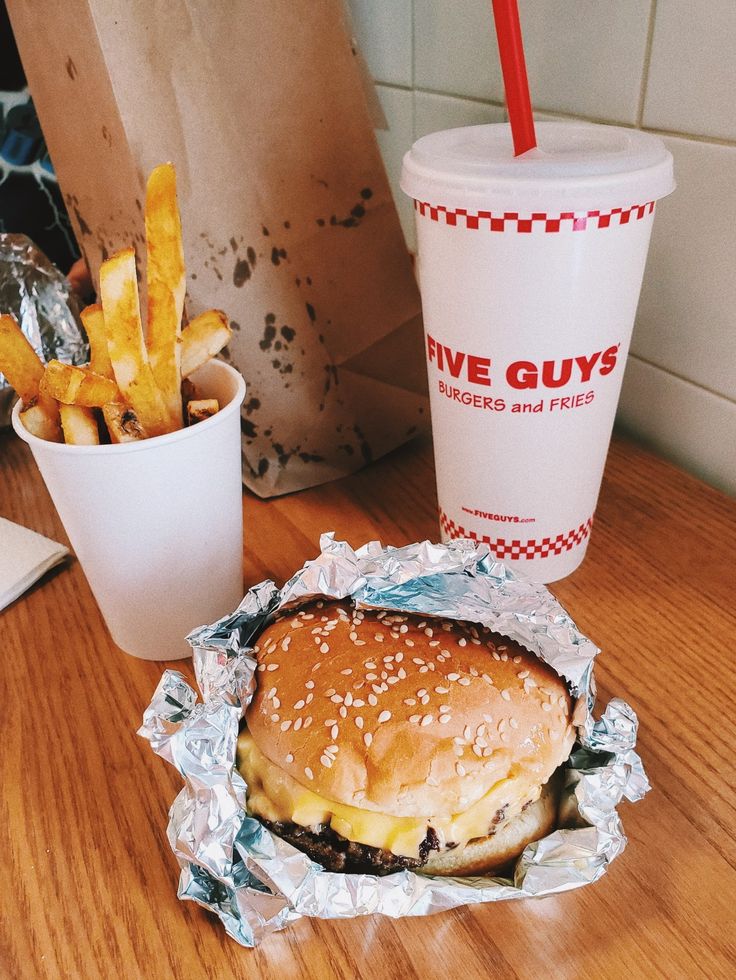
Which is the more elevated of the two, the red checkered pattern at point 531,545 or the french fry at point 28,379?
the french fry at point 28,379

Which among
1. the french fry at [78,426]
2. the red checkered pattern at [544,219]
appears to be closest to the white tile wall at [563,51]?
the red checkered pattern at [544,219]

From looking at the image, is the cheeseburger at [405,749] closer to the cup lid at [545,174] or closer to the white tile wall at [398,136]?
the cup lid at [545,174]

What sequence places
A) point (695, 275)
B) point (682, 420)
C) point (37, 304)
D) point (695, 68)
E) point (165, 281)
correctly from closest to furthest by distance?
1. point (165, 281)
2. point (695, 68)
3. point (695, 275)
4. point (682, 420)
5. point (37, 304)

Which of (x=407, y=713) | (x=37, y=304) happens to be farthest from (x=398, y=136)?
(x=407, y=713)

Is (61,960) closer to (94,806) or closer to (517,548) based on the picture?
(94,806)

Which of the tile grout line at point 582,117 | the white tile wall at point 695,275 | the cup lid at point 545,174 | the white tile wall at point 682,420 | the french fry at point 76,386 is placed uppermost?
the cup lid at point 545,174

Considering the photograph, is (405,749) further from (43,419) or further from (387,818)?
(43,419)

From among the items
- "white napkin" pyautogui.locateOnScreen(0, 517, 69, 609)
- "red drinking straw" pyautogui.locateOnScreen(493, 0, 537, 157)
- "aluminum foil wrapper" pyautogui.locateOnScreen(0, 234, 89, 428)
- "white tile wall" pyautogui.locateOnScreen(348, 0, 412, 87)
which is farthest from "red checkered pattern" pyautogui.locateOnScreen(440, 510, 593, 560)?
"white tile wall" pyautogui.locateOnScreen(348, 0, 412, 87)
